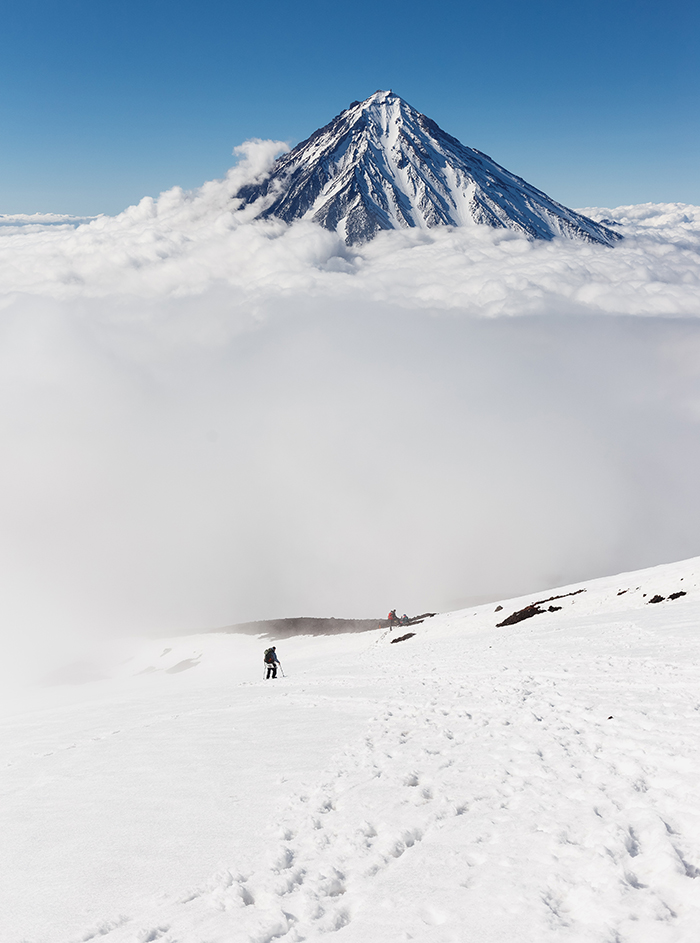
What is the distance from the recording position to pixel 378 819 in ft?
22.3

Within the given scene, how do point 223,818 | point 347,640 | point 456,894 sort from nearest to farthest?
1. point 456,894
2. point 223,818
3. point 347,640

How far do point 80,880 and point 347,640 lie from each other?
42535 mm

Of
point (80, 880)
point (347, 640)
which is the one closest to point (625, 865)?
point (80, 880)

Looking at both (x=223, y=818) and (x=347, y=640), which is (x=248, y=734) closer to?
(x=223, y=818)

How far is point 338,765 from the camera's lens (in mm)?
8859

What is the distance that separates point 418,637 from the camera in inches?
1468

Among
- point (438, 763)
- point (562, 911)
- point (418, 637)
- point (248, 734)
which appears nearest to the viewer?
point (562, 911)

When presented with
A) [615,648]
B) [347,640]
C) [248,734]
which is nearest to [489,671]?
[615,648]

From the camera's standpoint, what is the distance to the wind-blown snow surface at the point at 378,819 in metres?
4.82

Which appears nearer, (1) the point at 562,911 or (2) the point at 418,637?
(1) the point at 562,911

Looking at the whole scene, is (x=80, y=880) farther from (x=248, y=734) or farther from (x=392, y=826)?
(x=248, y=734)

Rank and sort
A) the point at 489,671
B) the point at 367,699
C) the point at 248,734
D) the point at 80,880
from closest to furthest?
the point at 80,880, the point at 248,734, the point at 367,699, the point at 489,671

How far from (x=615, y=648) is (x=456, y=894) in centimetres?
1459

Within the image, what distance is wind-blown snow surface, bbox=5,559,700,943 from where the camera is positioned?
4816mm
